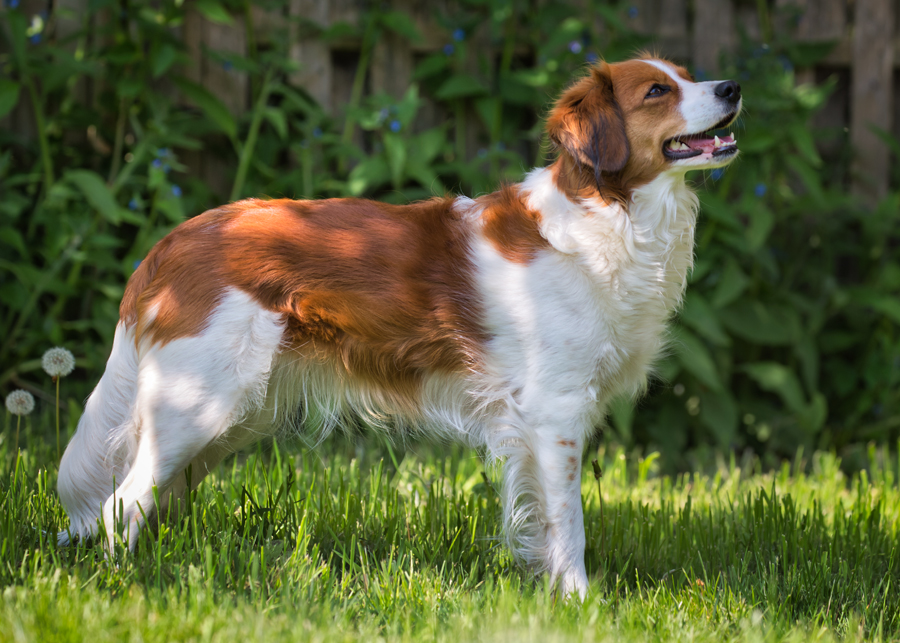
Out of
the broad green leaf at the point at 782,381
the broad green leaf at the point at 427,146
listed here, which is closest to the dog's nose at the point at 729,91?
the broad green leaf at the point at 427,146

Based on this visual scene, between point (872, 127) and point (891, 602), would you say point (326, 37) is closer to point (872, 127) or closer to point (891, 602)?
point (872, 127)

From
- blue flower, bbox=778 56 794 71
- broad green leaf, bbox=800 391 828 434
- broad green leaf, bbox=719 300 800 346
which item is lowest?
broad green leaf, bbox=800 391 828 434

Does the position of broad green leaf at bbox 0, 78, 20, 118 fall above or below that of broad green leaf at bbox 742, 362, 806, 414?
above

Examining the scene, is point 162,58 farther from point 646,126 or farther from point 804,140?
point 804,140

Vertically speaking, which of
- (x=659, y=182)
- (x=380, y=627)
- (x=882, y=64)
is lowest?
(x=380, y=627)

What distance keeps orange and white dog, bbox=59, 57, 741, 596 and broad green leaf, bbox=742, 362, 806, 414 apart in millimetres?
1838

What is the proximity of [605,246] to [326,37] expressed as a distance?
248 centimetres

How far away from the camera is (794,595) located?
2.36 m

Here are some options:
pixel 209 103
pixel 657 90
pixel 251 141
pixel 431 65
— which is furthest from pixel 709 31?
pixel 209 103

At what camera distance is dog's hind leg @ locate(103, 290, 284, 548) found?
2.24m

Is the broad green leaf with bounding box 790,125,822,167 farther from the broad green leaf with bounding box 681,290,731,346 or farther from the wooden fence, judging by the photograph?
the broad green leaf with bounding box 681,290,731,346

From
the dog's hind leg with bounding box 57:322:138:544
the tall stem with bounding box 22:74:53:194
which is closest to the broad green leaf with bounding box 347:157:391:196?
the tall stem with bounding box 22:74:53:194

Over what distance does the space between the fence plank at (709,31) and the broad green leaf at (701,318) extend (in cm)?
144

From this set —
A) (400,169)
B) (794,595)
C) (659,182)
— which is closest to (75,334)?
(400,169)
